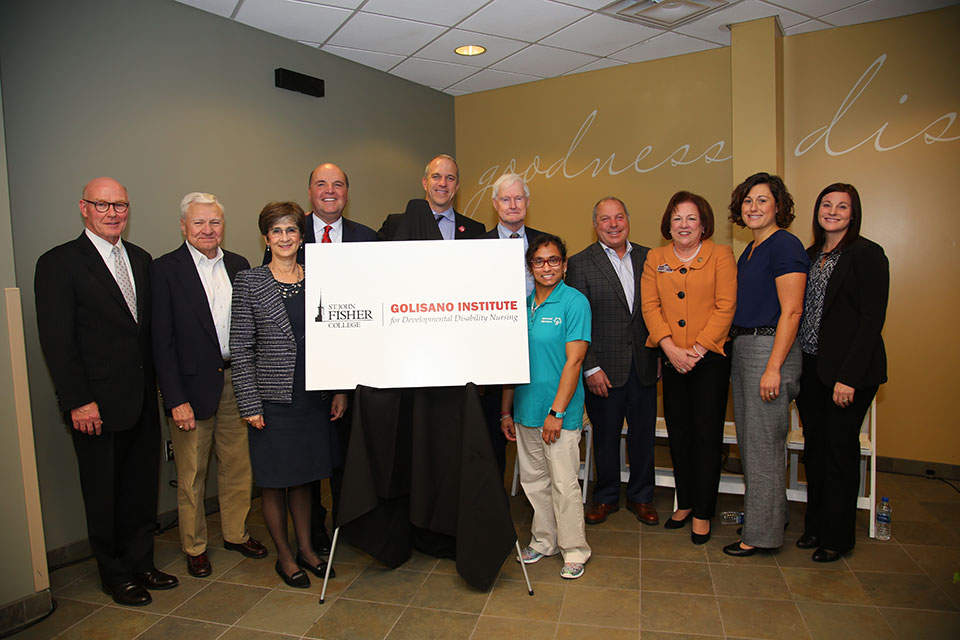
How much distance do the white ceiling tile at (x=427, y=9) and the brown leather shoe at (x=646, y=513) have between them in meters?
3.23

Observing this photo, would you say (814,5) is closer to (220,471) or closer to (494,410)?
(494,410)

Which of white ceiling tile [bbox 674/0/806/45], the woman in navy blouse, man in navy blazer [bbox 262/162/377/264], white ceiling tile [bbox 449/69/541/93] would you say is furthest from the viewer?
white ceiling tile [bbox 449/69/541/93]

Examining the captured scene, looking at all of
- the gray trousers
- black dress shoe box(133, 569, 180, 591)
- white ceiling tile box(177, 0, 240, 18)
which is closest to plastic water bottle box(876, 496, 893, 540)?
the gray trousers

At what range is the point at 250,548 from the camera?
129 inches

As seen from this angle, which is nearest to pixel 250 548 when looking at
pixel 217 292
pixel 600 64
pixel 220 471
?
pixel 220 471

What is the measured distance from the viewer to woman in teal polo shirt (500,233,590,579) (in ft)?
9.37

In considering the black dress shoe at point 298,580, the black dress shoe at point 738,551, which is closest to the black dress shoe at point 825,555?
the black dress shoe at point 738,551

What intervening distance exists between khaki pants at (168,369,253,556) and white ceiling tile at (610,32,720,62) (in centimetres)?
377

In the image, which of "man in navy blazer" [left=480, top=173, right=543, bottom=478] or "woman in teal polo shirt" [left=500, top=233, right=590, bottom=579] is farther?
"man in navy blazer" [left=480, top=173, right=543, bottom=478]

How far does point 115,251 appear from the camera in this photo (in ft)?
9.39

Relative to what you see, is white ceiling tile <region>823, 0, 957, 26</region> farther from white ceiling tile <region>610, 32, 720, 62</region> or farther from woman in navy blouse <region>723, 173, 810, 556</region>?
woman in navy blouse <region>723, 173, 810, 556</region>

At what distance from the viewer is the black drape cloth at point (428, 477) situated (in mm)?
2684

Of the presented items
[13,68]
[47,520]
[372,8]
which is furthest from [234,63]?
[47,520]

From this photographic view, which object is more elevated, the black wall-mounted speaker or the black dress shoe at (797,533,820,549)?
the black wall-mounted speaker
